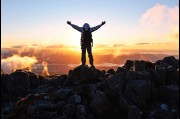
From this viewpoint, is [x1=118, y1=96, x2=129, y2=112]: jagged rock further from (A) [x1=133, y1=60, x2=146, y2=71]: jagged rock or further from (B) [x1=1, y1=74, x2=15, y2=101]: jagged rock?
(B) [x1=1, y1=74, x2=15, y2=101]: jagged rock

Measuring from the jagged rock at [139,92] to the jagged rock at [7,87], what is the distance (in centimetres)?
1066

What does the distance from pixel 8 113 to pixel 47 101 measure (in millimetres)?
2925

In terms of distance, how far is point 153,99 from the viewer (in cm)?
2580

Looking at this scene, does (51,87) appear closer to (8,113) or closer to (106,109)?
(8,113)

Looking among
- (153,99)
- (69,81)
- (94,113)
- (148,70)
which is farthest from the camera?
(69,81)

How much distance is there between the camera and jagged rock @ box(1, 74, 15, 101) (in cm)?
2998

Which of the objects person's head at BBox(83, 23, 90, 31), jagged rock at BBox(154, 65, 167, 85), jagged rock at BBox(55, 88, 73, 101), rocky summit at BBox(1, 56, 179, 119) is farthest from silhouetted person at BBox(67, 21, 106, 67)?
jagged rock at BBox(154, 65, 167, 85)

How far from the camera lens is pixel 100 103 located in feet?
79.8

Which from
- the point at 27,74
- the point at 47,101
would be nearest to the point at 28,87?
the point at 27,74

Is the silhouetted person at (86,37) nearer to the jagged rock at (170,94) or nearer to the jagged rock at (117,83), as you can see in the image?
the jagged rock at (117,83)

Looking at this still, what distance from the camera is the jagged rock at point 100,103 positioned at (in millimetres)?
24234

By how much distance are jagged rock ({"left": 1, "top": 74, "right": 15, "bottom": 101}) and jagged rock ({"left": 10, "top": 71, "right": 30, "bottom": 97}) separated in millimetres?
497

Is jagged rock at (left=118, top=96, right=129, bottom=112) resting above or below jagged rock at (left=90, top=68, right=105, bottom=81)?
below

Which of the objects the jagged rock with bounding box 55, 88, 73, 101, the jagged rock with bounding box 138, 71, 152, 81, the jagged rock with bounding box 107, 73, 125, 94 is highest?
the jagged rock with bounding box 138, 71, 152, 81
